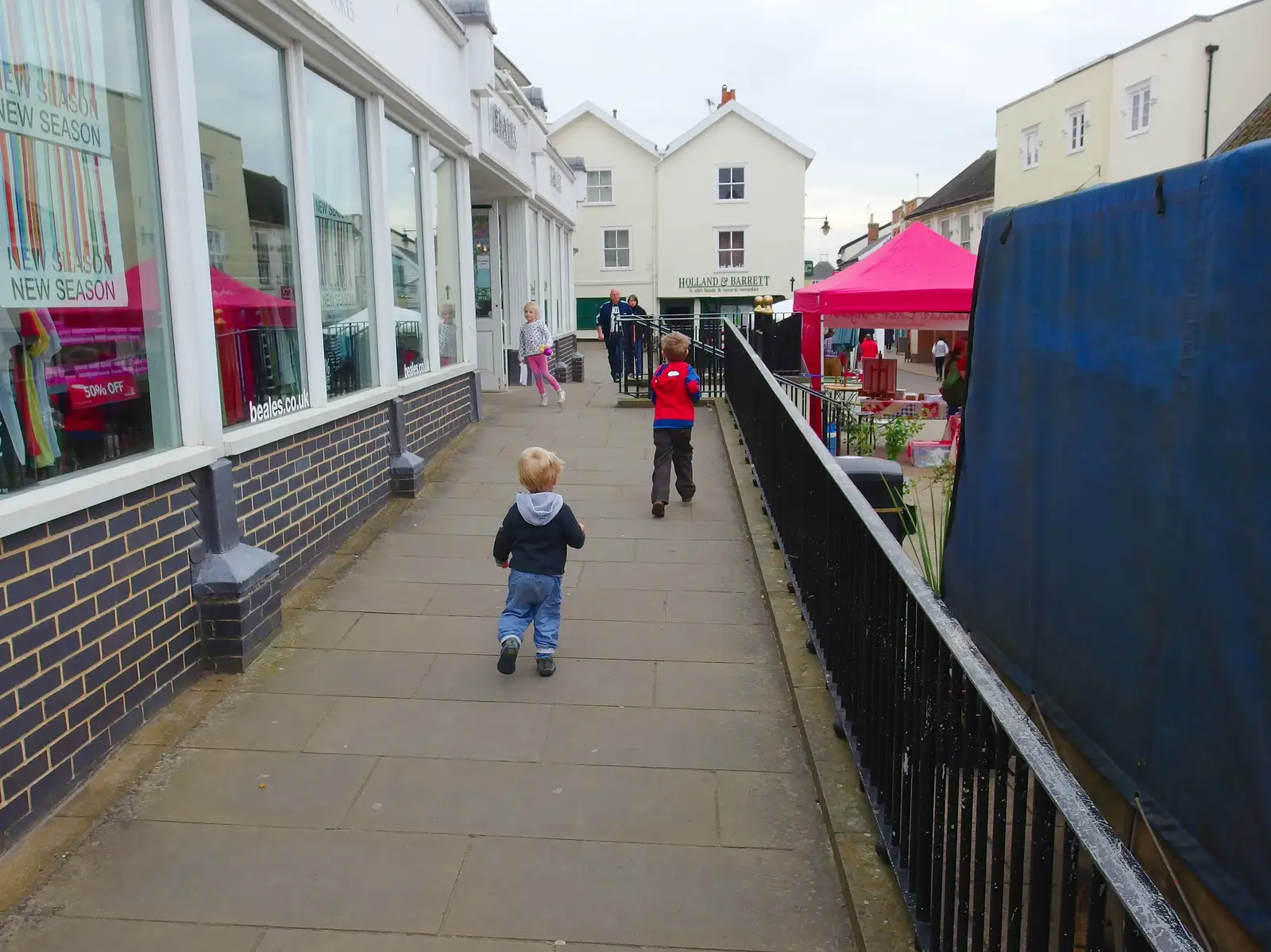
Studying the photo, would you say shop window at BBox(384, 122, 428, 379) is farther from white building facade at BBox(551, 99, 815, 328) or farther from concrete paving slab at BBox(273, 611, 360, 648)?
white building facade at BBox(551, 99, 815, 328)

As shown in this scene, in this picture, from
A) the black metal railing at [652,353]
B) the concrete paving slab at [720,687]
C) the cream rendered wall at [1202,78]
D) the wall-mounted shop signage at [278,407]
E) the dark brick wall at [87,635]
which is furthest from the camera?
the cream rendered wall at [1202,78]

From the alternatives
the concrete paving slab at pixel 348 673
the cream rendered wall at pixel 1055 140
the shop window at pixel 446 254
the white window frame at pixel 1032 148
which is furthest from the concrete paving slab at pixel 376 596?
the white window frame at pixel 1032 148

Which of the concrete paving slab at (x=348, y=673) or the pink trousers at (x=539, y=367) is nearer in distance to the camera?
the concrete paving slab at (x=348, y=673)

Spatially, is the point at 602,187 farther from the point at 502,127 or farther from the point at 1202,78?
the point at 502,127

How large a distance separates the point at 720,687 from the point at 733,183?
35.1 metres

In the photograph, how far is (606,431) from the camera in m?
11.9

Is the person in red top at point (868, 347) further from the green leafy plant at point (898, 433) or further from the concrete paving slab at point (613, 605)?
the concrete paving slab at point (613, 605)

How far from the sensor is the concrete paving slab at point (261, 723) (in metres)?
4.28

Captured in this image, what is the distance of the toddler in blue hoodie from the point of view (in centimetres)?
496

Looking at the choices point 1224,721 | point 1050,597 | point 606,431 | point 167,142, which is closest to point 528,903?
point 1224,721

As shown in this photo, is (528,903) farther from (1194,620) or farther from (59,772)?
(1194,620)

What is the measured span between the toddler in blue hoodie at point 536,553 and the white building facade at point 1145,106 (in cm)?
2373

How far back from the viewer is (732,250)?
→ 38.2m

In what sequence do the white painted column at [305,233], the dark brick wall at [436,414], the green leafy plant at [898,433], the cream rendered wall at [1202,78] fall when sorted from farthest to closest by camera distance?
the cream rendered wall at [1202,78]
the green leafy plant at [898,433]
the dark brick wall at [436,414]
the white painted column at [305,233]
